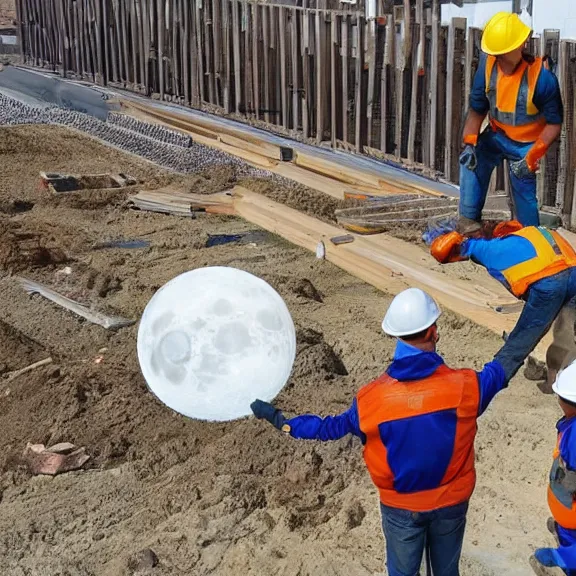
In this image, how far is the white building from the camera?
13.9 meters

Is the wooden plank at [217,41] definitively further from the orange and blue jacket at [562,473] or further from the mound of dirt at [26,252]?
the orange and blue jacket at [562,473]

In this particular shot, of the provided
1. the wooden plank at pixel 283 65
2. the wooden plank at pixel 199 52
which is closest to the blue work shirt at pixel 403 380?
the wooden plank at pixel 283 65

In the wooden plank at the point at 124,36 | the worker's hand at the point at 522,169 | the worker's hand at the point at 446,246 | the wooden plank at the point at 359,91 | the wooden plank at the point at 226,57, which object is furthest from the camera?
the wooden plank at the point at 124,36

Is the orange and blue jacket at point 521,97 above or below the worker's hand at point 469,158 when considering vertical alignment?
above

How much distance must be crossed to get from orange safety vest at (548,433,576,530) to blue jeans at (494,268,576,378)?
194 centimetres

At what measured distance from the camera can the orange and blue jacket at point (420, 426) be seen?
129 inches

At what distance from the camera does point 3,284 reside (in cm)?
862

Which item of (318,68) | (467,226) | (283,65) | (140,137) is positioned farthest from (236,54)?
(467,226)

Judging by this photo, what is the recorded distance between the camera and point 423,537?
357 centimetres

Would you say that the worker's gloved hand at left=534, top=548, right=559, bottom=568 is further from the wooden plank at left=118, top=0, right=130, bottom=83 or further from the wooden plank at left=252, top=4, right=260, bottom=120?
the wooden plank at left=118, top=0, right=130, bottom=83

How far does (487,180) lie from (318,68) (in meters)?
6.92

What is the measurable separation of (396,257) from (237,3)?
8.72 meters

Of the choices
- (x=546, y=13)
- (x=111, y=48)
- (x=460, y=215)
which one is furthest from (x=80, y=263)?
(x=111, y=48)

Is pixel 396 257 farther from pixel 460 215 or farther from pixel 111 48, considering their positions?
pixel 111 48
